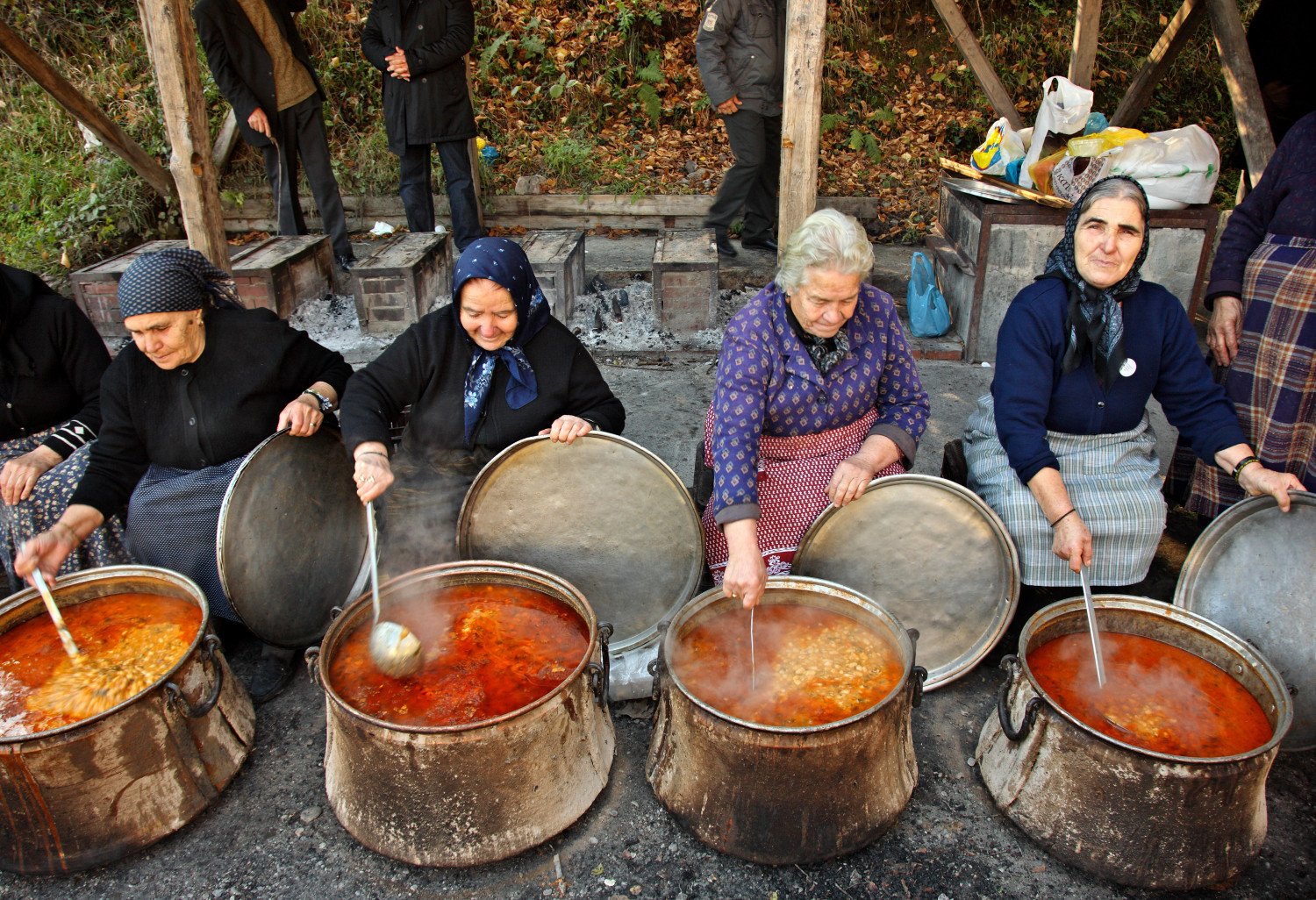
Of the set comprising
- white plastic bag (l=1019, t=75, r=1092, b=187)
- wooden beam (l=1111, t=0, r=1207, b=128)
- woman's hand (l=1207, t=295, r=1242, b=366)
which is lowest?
woman's hand (l=1207, t=295, r=1242, b=366)

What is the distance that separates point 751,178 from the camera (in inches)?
254

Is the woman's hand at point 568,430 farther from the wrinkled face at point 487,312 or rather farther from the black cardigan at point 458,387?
the wrinkled face at point 487,312

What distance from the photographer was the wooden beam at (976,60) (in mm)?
6039

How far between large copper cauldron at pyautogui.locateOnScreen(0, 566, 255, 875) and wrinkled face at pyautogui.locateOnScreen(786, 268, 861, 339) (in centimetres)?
205

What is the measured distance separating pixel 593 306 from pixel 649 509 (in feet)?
11.3

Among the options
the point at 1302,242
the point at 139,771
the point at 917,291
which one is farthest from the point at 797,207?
the point at 139,771

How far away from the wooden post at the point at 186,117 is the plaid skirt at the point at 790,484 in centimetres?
363

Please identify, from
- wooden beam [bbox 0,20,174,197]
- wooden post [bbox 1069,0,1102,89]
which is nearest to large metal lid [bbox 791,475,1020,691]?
wooden post [bbox 1069,0,1102,89]

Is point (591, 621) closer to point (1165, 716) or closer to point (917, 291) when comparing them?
point (1165, 716)

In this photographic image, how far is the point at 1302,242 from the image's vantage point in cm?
318

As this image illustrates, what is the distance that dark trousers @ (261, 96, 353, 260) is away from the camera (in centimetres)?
654

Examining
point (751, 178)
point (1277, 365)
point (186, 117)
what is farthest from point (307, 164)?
point (1277, 365)

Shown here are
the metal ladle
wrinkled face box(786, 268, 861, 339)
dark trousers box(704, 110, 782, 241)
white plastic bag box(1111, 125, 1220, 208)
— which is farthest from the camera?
dark trousers box(704, 110, 782, 241)

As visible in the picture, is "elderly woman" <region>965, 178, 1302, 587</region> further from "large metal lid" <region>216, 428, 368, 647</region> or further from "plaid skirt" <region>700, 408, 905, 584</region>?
"large metal lid" <region>216, 428, 368, 647</region>
